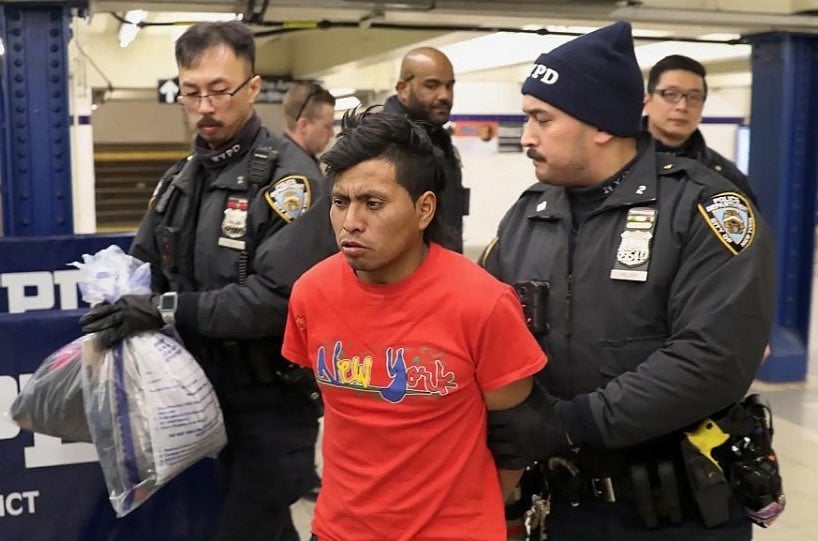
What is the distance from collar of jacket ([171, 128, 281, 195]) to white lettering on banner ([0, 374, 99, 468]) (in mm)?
772

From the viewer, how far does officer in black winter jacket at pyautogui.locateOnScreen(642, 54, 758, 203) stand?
10.8 feet

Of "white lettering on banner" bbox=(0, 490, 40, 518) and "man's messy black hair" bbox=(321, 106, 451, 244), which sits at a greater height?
"man's messy black hair" bbox=(321, 106, 451, 244)

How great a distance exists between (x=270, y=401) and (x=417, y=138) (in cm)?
105

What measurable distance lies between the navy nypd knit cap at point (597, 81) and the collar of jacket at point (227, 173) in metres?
0.89

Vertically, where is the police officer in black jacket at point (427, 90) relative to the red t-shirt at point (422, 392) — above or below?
above

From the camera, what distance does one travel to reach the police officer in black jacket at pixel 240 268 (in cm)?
211

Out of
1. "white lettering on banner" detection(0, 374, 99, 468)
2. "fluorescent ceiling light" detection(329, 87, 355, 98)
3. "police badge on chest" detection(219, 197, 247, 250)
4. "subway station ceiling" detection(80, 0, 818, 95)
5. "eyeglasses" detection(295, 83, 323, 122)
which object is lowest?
"white lettering on banner" detection(0, 374, 99, 468)

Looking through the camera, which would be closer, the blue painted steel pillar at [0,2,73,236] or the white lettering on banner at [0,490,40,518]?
the white lettering on banner at [0,490,40,518]

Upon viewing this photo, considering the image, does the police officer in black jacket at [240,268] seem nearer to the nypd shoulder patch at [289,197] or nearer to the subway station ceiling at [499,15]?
the nypd shoulder patch at [289,197]

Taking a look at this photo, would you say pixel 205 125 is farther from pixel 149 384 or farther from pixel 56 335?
pixel 56 335

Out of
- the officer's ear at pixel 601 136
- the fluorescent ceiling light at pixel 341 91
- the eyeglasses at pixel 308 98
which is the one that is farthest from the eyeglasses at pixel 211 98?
the fluorescent ceiling light at pixel 341 91

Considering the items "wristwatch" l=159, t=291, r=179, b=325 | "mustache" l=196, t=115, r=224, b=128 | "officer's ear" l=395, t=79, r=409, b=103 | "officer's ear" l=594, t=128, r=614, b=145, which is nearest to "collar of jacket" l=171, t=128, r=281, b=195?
"mustache" l=196, t=115, r=224, b=128

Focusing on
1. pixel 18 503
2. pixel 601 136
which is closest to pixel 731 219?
pixel 601 136

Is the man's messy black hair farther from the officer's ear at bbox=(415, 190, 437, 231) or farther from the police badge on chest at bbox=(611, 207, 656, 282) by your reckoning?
the police badge on chest at bbox=(611, 207, 656, 282)
